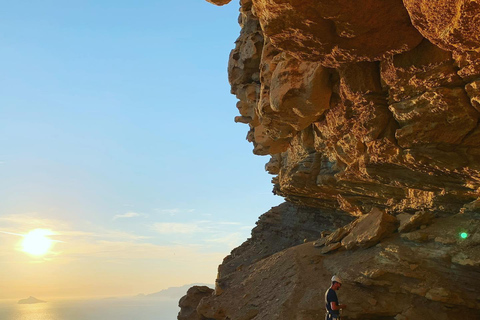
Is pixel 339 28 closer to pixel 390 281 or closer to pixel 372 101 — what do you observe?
pixel 372 101

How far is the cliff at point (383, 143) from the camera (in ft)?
34.4

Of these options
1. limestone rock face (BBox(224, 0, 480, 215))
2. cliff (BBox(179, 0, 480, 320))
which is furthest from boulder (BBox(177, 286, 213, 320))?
limestone rock face (BBox(224, 0, 480, 215))

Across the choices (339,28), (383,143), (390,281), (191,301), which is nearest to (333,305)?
(390,281)

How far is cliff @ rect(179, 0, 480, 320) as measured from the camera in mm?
10484

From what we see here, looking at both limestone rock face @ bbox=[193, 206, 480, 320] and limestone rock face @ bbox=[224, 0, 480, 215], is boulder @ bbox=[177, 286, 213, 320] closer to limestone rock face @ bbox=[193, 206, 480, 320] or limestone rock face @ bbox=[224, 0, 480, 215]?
limestone rock face @ bbox=[193, 206, 480, 320]

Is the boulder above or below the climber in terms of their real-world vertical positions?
above

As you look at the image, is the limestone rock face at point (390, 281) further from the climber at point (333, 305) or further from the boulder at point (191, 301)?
the boulder at point (191, 301)

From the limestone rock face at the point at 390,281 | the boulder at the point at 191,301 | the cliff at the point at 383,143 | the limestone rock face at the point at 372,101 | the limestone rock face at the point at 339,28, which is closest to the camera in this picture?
the limestone rock face at the point at 339,28

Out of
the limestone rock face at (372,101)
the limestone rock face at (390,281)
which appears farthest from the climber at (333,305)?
the limestone rock face at (372,101)

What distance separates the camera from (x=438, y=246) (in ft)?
43.7

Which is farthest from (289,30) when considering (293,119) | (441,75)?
(293,119)

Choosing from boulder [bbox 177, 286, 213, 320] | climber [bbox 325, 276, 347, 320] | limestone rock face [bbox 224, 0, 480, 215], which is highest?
limestone rock face [bbox 224, 0, 480, 215]

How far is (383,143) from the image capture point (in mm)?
15344

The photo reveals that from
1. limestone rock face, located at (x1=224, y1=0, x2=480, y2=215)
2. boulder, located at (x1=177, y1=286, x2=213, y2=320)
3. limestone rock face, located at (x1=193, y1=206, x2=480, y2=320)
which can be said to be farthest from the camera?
boulder, located at (x1=177, y1=286, x2=213, y2=320)
